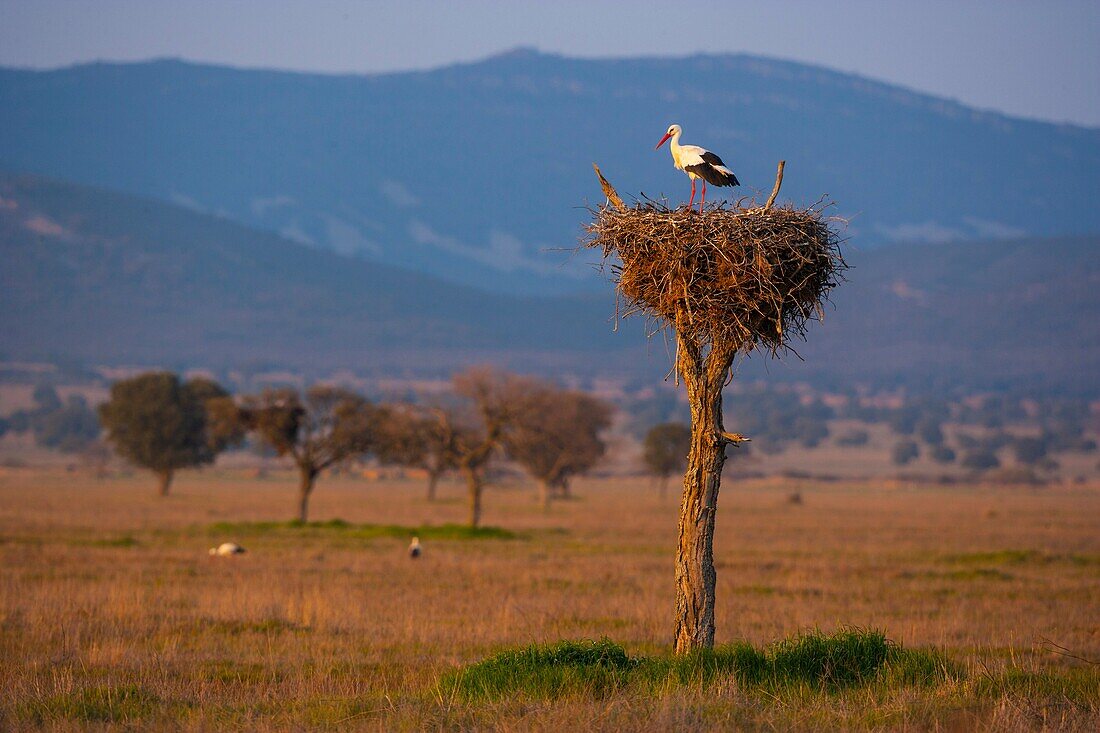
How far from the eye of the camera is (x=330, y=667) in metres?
15.2

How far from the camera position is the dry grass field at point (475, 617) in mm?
11766

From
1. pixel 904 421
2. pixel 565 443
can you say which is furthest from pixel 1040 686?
pixel 904 421

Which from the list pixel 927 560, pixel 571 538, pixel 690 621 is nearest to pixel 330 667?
pixel 690 621

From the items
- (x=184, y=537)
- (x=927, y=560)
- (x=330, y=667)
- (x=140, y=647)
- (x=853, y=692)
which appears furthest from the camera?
(x=184, y=537)

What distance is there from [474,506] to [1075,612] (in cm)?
2504

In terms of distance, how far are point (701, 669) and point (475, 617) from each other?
841 cm

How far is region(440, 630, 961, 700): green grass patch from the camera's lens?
12531mm

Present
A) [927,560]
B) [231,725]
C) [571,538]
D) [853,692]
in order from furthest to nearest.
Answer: [571,538] → [927,560] → [853,692] → [231,725]

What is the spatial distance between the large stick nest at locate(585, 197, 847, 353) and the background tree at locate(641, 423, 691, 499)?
69958 millimetres

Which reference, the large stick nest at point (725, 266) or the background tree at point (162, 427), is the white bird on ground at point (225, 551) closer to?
the large stick nest at point (725, 266)

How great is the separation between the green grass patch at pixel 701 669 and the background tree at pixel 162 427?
6195 cm

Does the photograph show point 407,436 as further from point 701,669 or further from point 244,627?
point 701,669

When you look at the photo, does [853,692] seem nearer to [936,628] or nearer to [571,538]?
[936,628]

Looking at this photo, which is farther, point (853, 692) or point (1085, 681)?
point (1085, 681)
